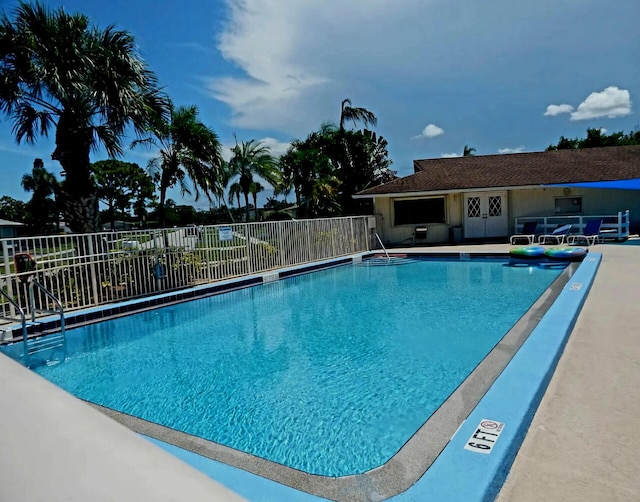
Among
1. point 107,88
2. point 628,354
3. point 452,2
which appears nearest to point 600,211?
point 452,2

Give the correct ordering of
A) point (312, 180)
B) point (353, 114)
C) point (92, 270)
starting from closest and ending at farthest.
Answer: point (92, 270) < point (312, 180) < point (353, 114)

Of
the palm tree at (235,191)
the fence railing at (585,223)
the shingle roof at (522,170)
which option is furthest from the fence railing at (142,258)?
the fence railing at (585,223)

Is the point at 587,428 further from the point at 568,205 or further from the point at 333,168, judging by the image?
the point at 333,168

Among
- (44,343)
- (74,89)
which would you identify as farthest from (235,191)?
(44,343)

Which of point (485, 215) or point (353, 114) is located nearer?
point (485, 215)

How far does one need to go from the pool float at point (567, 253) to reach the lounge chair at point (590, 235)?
3738 millimetres

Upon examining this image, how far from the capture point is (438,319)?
7.75 m

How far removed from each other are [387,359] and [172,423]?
9.58ft

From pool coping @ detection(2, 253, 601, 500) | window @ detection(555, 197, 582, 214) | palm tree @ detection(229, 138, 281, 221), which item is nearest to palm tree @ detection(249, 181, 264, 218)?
palm tree @ detection(229, 138, 281, 221)

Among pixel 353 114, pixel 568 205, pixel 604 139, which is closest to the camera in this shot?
pixel 568 205

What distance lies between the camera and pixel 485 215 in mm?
19906

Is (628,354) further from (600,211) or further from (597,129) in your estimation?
(597,129)

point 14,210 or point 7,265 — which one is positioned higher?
point 14,210

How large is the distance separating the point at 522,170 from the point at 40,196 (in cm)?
5026
